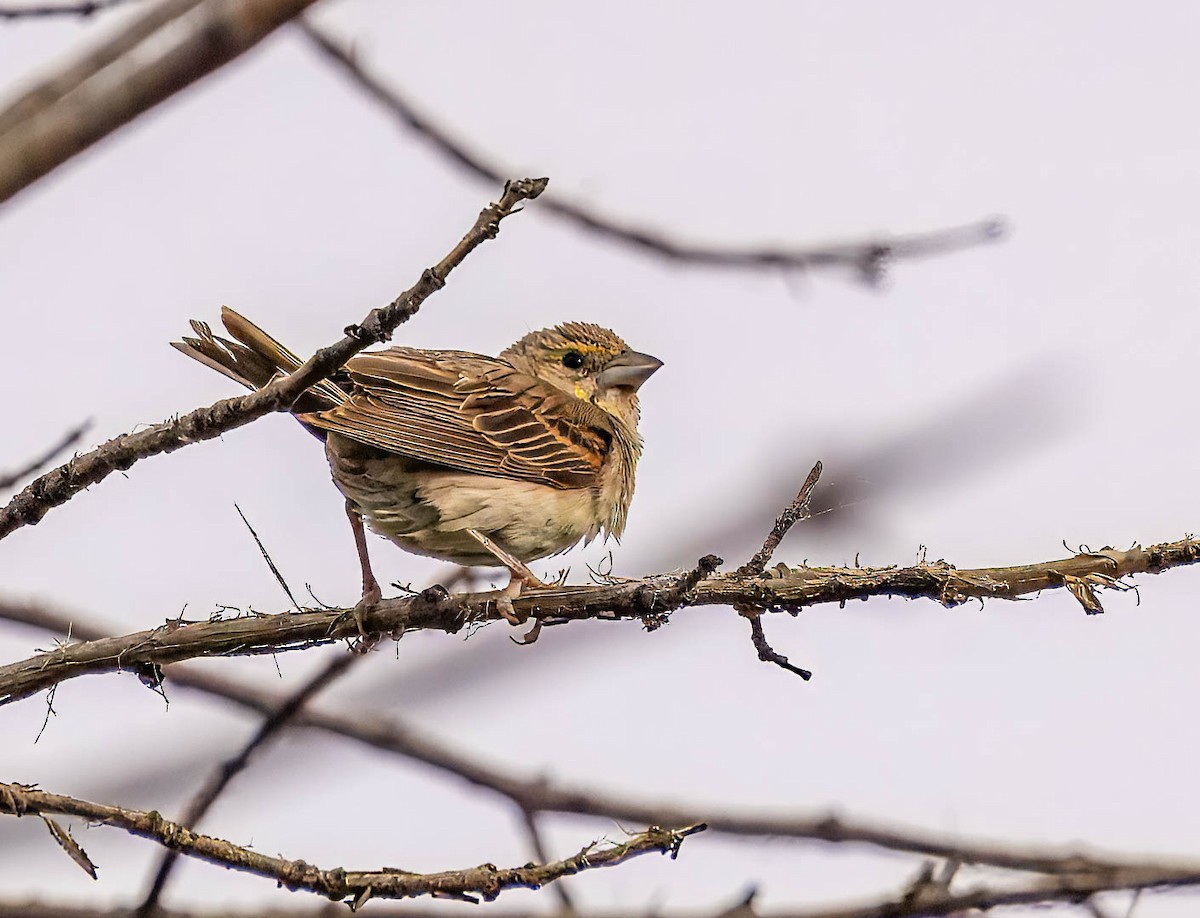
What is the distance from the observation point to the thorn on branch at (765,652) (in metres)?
3.02

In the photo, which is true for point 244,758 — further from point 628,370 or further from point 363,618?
point 628,370

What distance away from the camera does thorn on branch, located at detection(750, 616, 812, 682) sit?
9.91 feet

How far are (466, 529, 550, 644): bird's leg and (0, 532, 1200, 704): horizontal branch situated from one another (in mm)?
234

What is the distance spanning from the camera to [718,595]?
10.5ft

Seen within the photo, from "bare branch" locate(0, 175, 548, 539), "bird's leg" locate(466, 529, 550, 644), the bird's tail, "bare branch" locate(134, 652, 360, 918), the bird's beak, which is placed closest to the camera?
"bare branch" locate(0, 175, 548, 539)

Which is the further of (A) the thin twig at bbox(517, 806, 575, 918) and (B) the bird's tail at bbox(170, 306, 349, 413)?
(B) the bird's tail at bbox(170, 306, 349, 413)

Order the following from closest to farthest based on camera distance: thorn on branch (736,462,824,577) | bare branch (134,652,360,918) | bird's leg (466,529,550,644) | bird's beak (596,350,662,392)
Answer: thorn on branch (736,462,824,577), bare branch (134,652,360,918), bird's leg (466,529,550,644), bird's beak (596,350,662,392)

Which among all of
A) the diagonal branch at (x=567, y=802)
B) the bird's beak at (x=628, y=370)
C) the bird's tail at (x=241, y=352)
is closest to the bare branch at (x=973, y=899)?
the diagonal branch at (x=567, y=802)

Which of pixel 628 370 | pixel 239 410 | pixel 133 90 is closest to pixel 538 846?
pixel 239 410

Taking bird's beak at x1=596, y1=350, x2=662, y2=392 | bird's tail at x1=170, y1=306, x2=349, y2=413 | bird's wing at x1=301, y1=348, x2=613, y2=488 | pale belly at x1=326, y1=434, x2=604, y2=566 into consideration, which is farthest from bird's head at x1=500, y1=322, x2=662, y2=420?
bird's tail at x1=170, y1=306, x2=349, y2=413

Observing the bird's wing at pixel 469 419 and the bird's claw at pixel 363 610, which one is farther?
the bird's wing at pixel 469 419

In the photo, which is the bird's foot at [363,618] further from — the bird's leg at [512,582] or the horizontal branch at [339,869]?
the horizontal branch at [339,869]

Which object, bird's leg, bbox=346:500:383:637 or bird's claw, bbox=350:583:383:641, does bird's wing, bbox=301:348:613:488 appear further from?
bird's claw, bbox=350:583:383:641

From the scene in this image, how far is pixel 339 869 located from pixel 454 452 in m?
2.34
